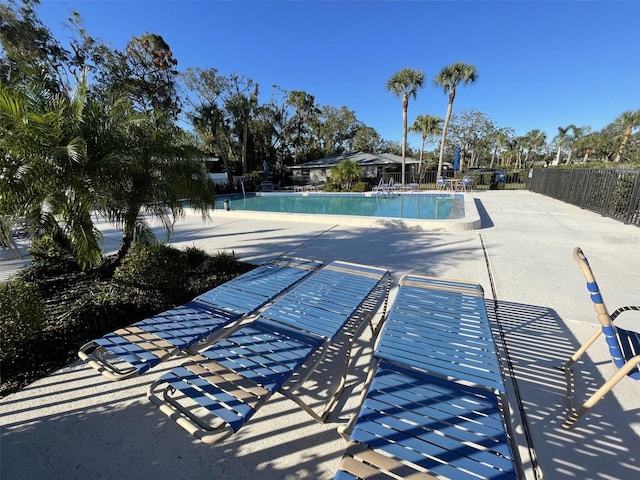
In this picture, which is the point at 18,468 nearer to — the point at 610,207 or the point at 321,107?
the point at 610,207

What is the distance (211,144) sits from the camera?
29.2 meters

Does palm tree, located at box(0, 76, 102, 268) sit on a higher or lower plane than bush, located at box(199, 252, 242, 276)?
higher

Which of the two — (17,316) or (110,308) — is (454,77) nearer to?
(110,308)

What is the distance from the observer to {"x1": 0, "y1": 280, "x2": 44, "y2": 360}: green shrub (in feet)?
7.69

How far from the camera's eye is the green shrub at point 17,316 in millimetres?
2343

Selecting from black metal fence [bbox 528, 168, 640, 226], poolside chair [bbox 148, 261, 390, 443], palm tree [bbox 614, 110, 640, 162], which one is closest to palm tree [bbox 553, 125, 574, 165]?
palm tree [bbox 614, 110, 640, 162]

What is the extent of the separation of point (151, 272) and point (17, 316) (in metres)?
1.22

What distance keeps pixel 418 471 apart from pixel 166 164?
4.16 m

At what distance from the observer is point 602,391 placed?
5.40 ft

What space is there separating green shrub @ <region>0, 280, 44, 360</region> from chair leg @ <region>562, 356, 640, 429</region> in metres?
4.45

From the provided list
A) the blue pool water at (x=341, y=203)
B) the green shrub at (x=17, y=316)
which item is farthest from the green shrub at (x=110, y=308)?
the blue pool water at (x=341, y=203)

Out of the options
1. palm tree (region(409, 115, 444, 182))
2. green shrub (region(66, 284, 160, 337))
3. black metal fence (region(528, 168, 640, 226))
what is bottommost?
green shrub (region(66, 284, 160, 337))

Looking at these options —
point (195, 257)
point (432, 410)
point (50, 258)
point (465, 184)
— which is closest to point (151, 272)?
point (195, 257)

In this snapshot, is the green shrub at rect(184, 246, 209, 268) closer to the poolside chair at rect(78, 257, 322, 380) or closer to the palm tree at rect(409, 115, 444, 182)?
the poolside chair at rect(78, 257, 322, 380)
